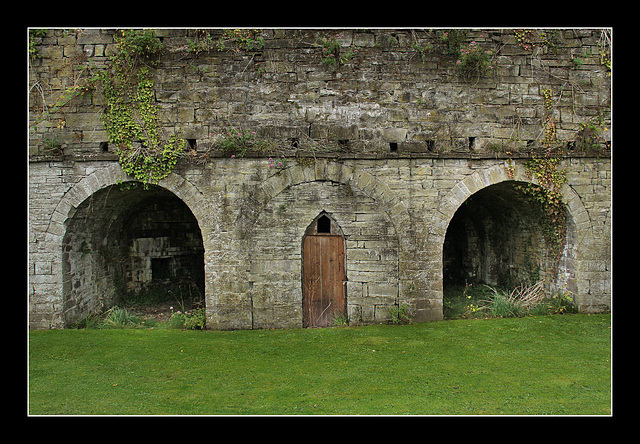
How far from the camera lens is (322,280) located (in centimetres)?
818

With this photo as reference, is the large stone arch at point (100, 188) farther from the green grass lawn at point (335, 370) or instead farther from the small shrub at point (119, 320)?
the green grass lawn at point (335, 370)

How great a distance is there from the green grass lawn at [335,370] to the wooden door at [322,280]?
0.44m

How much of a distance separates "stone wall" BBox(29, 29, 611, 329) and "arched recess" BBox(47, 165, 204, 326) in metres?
0.06

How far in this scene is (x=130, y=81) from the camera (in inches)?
316

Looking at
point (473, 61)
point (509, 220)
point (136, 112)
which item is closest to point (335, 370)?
point (136, 112)

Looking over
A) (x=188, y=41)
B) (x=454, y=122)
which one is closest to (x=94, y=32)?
(x=188, y=41)

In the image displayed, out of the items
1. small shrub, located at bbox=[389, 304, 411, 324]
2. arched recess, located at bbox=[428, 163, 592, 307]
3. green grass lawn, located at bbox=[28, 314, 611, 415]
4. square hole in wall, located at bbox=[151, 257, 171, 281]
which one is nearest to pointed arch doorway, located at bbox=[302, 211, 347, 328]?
green grass lawn, located at bbox=[28, 314, 611, 415]

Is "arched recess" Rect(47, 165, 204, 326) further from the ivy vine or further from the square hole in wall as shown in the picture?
the ivy vine

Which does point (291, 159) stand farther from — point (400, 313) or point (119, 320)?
point (119, 320)

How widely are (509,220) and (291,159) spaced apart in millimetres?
5707

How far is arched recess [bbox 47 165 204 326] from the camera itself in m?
8.02

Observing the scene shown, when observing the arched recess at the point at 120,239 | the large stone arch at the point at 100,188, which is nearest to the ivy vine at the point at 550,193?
the large stone arch at the point at 100,188

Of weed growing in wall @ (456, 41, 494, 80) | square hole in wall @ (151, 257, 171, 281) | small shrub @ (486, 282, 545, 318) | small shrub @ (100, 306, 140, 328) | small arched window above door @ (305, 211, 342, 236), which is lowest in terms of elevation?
small shrub @ (100, 306, 140, 328)

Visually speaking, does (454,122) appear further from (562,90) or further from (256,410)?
(256,410)
